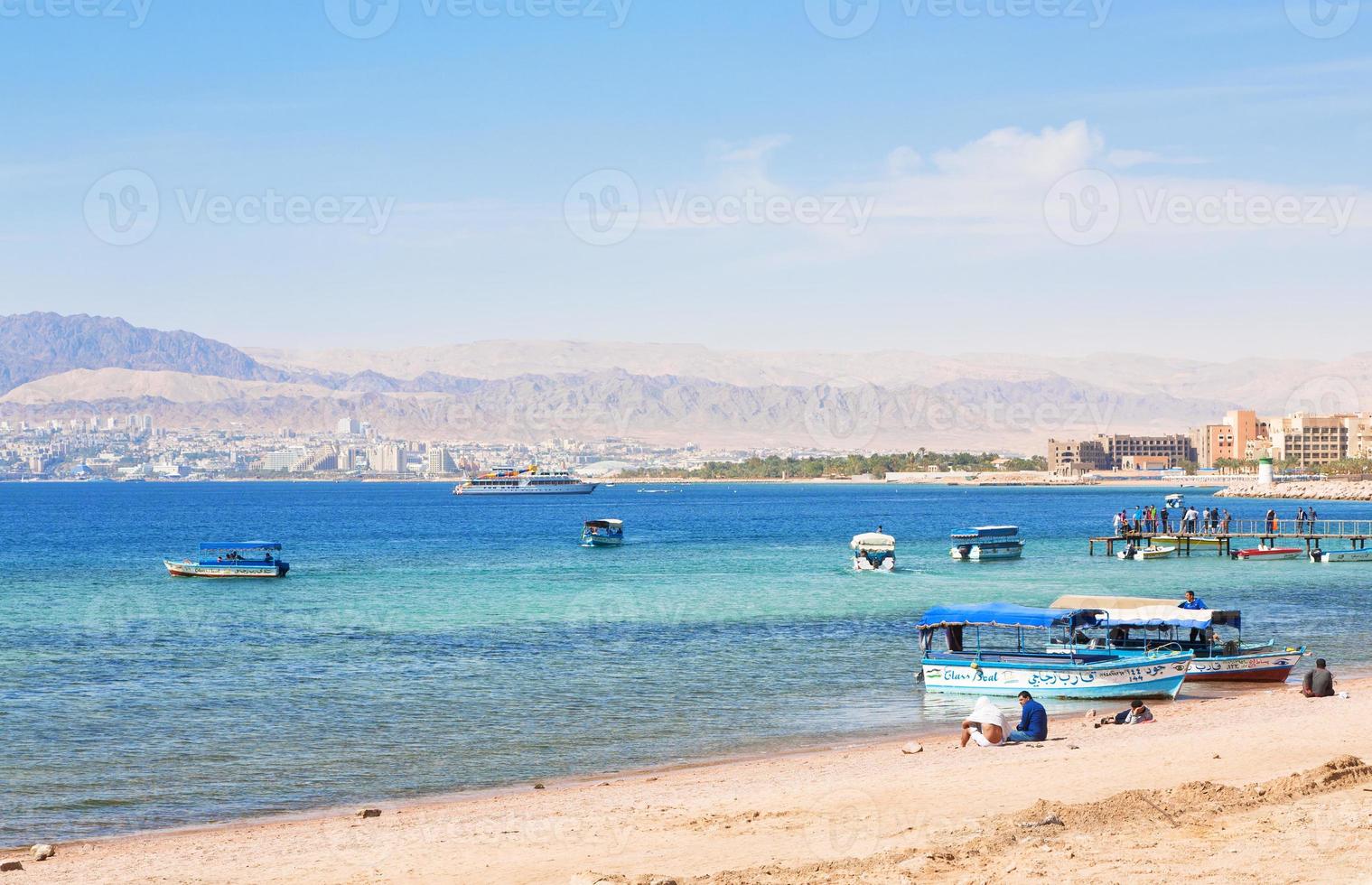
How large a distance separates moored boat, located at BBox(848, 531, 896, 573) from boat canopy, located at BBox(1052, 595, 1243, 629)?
3764cm

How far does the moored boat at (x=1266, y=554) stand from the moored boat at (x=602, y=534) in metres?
43.5

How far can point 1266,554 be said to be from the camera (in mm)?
82312

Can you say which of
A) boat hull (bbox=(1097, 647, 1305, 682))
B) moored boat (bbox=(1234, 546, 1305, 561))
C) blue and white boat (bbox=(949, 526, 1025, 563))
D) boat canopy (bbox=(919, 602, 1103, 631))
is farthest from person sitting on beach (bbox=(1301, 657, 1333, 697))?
moored boat (bbox=(1234, 546, 1305, 561))

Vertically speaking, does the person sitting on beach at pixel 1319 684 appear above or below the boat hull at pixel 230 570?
above

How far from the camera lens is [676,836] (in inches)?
720

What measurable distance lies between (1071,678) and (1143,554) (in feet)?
174

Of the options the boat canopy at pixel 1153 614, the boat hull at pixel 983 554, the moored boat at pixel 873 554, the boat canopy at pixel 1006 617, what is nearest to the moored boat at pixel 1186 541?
the boat hull at pixel 983 554

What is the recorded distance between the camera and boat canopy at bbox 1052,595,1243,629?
1391 inches

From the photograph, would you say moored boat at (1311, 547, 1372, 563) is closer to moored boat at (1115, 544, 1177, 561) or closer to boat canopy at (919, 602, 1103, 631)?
moored boat at (1115, 544, 1177, 561)

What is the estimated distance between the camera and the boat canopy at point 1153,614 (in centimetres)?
3534

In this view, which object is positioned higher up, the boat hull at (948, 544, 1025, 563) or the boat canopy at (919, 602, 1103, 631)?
the boat canopy at (919, 602, 1103, 631)

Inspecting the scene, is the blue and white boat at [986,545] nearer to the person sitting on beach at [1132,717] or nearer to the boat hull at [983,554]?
the boat hull at [983,554]

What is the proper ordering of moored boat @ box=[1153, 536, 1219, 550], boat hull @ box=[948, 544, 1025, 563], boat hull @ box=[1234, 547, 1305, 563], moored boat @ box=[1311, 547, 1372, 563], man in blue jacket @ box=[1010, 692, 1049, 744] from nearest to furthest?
man in blue jacket @ box=[1010, 692, 1049, 744], moored boat @ box=[1311, 547, 1372, 563], boat hull @ box=[1234, 547, 1305, 563], boat hull @ box=[948, 544, 1025, 563], moored boat @ box=[1153, 536, 1219, 550]

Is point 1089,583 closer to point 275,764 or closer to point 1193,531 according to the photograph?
point 1193,531
